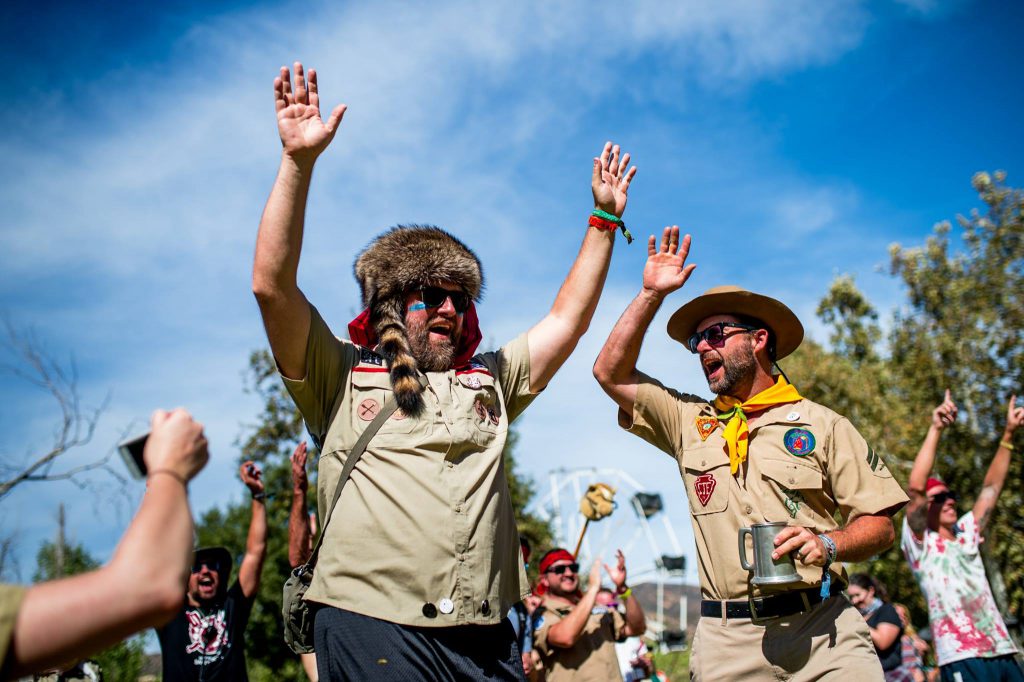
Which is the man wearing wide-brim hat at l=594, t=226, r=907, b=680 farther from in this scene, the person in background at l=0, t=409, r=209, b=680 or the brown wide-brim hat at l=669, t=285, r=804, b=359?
the person in background at l=0, t=409, r=209, b=680

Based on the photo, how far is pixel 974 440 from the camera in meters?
20.8

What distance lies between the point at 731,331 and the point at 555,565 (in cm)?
375

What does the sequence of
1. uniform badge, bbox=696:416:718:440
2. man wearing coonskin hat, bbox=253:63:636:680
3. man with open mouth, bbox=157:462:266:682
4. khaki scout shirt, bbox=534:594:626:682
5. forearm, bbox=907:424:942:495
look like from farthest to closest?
khaki scout shirt, bbox=534:594:626:682 → forearm, bbox=907:424:942:495 → man with open mouth, bbox=157:462:266:682 → uniform badge, bbox=696:416:718:440 → man wearing coonskin hat, bbox=253:63:636:680

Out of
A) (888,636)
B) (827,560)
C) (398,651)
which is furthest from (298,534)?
(888,636)

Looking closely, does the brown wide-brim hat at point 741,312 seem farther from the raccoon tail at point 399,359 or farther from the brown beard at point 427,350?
the raccoon tail at point 399,359

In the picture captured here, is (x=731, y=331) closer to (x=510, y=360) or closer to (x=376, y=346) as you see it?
(x=510, y=360)

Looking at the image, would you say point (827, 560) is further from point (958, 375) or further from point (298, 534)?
point (958, 375)

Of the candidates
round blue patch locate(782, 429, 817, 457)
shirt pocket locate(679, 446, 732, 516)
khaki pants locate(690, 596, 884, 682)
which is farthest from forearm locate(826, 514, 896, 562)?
shirt pocket locate(679, 446, 732, 516)

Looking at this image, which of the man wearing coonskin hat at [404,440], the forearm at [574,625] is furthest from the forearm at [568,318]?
the forearm at [574,625]

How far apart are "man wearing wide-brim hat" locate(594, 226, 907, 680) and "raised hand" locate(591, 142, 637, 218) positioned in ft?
1.92

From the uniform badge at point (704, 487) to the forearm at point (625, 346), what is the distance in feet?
2.04

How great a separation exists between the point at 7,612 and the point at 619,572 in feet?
20.2

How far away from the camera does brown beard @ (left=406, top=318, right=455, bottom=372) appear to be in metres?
3.74

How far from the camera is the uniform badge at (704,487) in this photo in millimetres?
4539
